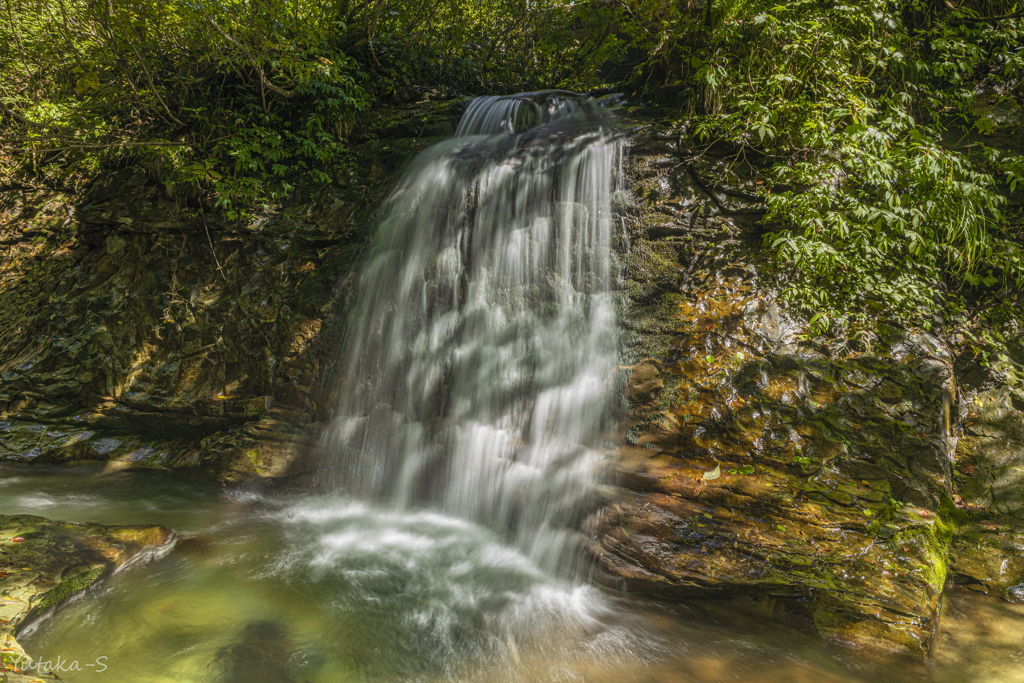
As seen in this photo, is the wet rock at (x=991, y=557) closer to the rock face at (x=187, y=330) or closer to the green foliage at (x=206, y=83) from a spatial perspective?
the rock face at (x=187, y=330)

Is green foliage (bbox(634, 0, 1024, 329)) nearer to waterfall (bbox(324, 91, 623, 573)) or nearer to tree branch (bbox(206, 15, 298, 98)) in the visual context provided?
waterfall (bbox(324, 91, 623, 573))

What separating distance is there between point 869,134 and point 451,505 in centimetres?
477

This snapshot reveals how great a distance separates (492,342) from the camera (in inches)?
187

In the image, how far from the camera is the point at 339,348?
210 inches

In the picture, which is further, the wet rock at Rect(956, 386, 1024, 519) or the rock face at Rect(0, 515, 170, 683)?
the wet rock at Rect(956, 386, 1024, 519)

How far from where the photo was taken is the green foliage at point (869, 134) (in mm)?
3873

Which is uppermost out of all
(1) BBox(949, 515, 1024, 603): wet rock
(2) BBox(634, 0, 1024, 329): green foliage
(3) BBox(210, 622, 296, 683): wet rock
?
(2) BBox(634, 0, 1024, 329): green foliage

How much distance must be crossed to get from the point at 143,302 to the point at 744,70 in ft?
23.2

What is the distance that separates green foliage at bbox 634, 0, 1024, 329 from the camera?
3873 mm

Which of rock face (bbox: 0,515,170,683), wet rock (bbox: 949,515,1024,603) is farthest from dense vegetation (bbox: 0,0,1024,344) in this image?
rock face (bbox: 0,515,170,683)

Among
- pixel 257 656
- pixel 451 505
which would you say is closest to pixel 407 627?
pixel 257 656

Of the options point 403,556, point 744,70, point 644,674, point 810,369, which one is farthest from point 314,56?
point 644,674

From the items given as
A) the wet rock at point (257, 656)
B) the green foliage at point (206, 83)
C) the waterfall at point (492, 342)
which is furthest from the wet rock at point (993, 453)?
the green foliage at point (206, 83)

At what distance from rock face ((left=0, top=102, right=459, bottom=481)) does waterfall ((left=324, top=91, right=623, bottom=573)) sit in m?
0.51
